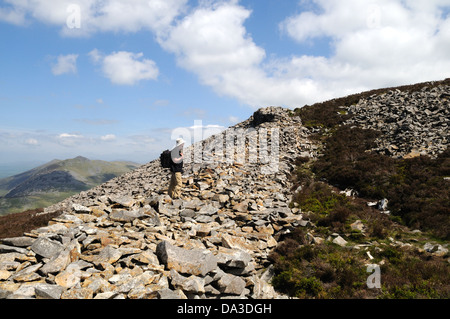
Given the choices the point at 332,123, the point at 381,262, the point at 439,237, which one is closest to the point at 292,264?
the point at 381,262

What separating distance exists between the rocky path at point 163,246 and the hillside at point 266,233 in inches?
1.8

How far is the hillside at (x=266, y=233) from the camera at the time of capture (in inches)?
273

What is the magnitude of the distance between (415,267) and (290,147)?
18.6 m

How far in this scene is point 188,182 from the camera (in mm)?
17125

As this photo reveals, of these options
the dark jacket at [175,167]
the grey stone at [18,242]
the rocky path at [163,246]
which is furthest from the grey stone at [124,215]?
the dark jacket at [175,167]

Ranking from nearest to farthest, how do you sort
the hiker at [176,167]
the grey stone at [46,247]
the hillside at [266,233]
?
the hillside at [266,233] < the grey stone at [46,247] < the hiker at [176,167]

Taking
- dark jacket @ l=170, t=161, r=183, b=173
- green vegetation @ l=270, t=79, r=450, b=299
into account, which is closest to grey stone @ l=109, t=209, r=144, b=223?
dark jacket @ l=170, t=161, r=183, b=173

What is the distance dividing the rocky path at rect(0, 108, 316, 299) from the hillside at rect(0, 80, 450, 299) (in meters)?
0.04

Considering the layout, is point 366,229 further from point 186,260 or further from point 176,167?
point 176,167

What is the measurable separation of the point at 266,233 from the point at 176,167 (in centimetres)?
643

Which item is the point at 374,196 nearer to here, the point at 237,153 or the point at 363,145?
the point at 363,145

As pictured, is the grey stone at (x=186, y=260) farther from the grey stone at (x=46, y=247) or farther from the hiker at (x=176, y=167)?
the hiker at (x=176, y=167)

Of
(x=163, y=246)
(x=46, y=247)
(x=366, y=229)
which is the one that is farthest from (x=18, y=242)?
(x=366, y=229)

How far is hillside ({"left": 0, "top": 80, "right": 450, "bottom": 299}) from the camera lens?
6.93 meters
